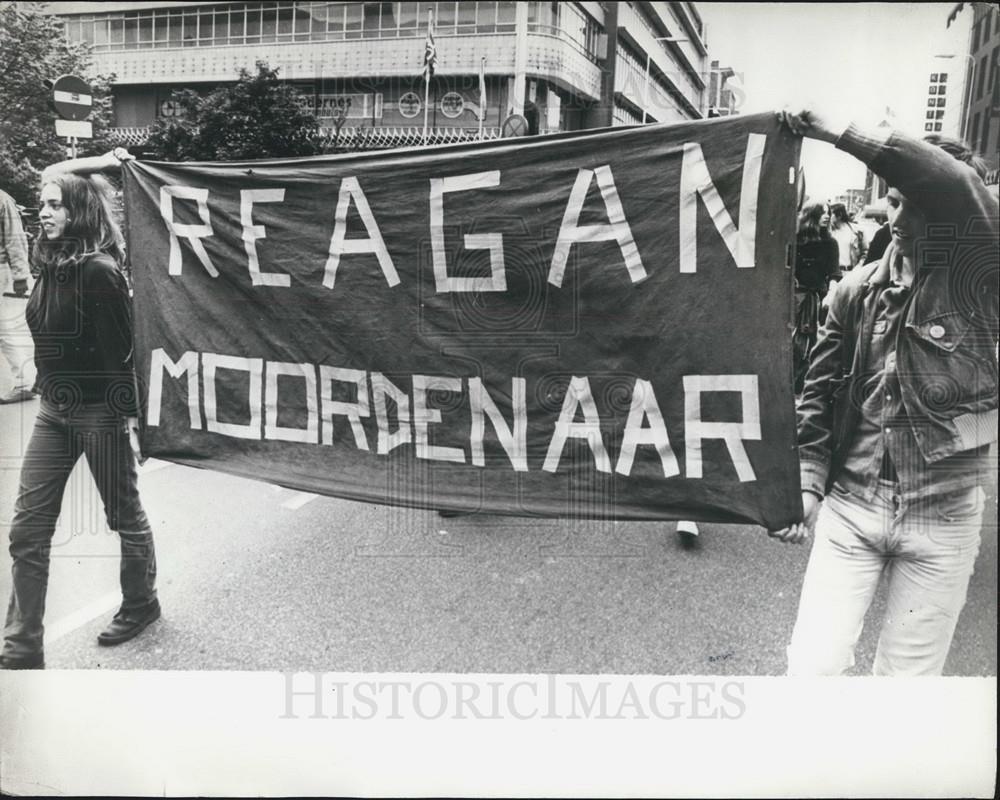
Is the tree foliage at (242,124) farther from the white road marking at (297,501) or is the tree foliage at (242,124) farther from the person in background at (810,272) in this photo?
the white road marking at (297,501)

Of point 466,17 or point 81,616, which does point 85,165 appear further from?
point 81,616

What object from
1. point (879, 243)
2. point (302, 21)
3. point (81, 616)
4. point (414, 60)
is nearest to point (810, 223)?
point (879, 243)

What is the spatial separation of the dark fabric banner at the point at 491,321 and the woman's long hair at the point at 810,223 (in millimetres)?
402

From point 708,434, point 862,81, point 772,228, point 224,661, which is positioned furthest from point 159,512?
point 862,81

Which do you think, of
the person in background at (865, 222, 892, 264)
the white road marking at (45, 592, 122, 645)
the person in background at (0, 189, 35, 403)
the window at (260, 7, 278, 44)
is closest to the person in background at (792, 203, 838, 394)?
the person in background at (865, 222, 892, 264)

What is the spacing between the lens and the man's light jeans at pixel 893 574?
8.93ft

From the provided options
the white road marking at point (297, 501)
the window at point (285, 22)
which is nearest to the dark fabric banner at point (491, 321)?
the window at point (285, 22)

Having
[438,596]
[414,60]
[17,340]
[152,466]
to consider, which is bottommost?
[438,596]

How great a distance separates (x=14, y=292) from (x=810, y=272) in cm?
304

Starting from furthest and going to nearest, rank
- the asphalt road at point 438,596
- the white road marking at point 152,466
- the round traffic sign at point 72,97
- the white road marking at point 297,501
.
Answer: the white road marking at point 297,501
the white road marking at point 152,466
the asphalt road at point 438,596
the round traffic sign at point 72,97

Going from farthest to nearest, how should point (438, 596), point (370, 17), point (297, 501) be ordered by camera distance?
point (297, 501)
point (438, 596)
point (370, 17)

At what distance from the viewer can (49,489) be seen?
334 cm

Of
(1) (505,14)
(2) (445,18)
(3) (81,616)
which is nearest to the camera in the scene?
(1) (505,14)

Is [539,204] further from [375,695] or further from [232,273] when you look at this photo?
[375,695]
